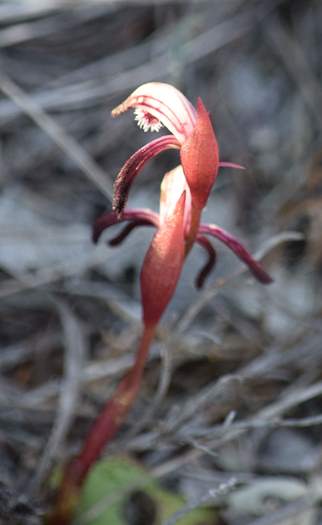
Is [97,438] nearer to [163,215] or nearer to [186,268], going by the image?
[163,215]

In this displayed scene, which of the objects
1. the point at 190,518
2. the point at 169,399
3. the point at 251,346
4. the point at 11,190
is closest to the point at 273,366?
the point at 251,346

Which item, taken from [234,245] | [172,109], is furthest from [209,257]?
[172,109]

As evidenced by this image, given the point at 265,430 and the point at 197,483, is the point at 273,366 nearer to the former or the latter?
the point at 265,430

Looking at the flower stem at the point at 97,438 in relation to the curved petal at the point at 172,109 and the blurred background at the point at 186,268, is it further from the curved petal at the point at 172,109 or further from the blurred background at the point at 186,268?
the curved petal at the point at 172,109

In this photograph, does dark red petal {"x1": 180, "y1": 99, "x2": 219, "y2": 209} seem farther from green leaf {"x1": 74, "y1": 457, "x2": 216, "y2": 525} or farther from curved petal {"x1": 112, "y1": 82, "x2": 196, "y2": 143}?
green leaf {"x1": 74, "y1": 457, "x2": 216, "y2": 525}

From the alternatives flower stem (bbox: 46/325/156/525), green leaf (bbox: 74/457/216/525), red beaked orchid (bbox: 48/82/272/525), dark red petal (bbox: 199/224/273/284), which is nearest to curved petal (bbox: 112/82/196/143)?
red beaked orchid (bbox: 48/82/272/525)

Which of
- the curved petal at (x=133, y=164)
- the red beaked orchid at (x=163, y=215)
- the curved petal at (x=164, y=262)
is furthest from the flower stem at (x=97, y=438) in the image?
the curved petal at (x=133, y=164)
